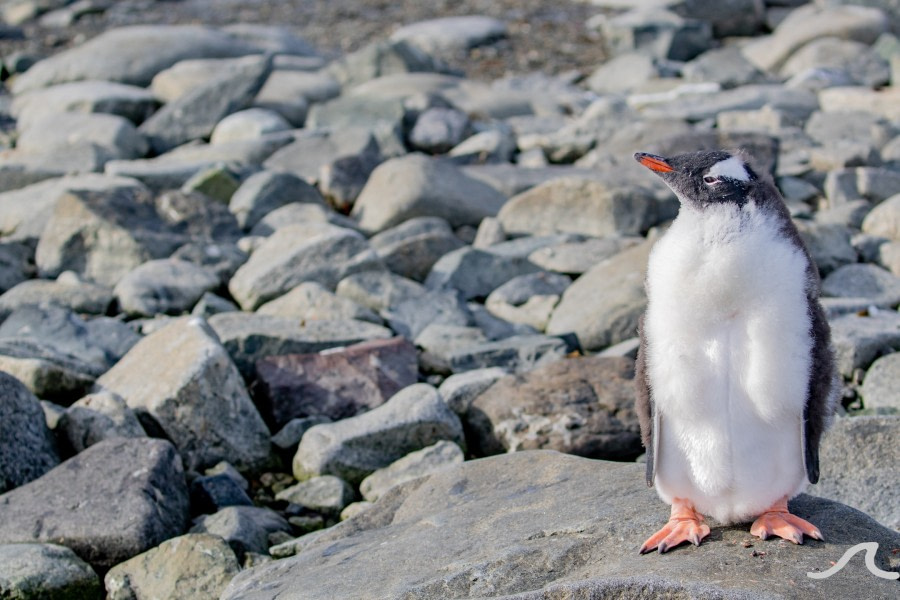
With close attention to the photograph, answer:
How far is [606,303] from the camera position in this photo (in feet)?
26.9

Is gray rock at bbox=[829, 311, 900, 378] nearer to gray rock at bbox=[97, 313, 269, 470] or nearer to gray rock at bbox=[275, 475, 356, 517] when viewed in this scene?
gray rock at bbox=[275, 475, 356, 517]

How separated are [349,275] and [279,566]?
4530 millimetres

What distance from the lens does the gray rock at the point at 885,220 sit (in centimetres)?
993

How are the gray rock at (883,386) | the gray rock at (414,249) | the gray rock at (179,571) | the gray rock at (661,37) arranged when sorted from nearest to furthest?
1. the gray rock at (179,571)
2. the gray rock at (883,386)
3. the gray rock at (414,249)
4. the gray rock at (661,37)

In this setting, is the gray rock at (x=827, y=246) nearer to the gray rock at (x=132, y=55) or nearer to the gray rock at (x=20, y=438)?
the gray rock at (x=20, y=438)

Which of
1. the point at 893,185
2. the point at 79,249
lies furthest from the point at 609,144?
the point at 79,249

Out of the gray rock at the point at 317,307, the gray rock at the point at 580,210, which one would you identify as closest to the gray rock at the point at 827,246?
the gray rock at the point at 580,210

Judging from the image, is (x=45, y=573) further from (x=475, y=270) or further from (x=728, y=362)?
(x=475, y=270)

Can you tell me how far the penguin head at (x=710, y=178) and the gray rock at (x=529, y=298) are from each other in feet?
15.9

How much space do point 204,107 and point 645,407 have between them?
36.9 feet

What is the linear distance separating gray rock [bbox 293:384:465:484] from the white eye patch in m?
3.18

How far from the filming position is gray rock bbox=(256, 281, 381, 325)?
8398mm

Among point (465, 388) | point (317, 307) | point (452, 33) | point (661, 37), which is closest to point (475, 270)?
point (317, 307)

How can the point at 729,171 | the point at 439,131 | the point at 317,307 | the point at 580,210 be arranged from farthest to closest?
the point at 439,131, the point at 580,210, the point at 317,307, the point at 729,171
